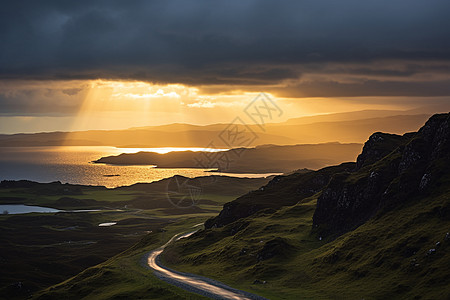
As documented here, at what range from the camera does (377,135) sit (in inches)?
6540

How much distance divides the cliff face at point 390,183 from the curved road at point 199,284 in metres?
34.0

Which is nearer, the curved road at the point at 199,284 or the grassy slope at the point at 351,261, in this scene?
the grassy slope at the point at 351,261

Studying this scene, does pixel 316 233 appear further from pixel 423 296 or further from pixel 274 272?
pixel 423 296

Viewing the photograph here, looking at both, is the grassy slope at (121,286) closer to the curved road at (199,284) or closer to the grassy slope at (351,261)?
the curved road at (199,284)

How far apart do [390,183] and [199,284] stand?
1844 inches

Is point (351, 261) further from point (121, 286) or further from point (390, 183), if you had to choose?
point (121, 286)

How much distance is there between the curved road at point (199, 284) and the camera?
3118 inches

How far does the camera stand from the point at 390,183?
106625mm

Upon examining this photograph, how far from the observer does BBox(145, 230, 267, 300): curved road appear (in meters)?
79.2

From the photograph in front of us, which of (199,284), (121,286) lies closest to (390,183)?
(199,284)

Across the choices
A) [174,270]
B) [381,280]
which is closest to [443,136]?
[381,280]

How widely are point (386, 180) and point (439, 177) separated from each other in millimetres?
14490

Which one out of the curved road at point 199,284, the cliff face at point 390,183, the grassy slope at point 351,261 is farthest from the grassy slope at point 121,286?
the cliff face at point 390,183

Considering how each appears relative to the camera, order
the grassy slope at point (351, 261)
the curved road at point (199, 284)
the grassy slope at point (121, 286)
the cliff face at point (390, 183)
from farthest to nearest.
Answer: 1. the cliff face at point (390, 183)
2. the grassy slope at point (121, 286)
3. the curved road at point (199, 284)
4. the grassy slope at point (351, 261)
